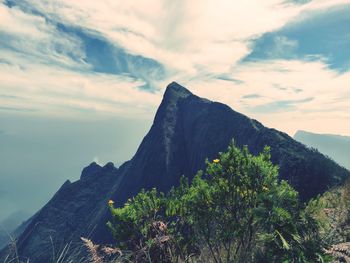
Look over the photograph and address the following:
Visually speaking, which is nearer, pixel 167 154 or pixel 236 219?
pixel 236 219

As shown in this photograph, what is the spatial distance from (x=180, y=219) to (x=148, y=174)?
158m

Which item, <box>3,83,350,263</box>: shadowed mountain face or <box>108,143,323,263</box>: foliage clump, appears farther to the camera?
<box>3,83,350,263</box>: shadowed mountain face

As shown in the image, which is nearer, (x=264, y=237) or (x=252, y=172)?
(x=264, y=237)

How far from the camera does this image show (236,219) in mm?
10422

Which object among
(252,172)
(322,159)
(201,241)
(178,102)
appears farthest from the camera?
(178,102)

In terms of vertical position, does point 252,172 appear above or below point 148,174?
above

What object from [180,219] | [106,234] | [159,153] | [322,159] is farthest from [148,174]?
[180,219]

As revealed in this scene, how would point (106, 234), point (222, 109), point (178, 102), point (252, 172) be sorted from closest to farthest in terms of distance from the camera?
point (252, 172)
point (106, 234)
point (222, 109)
point (178, 102)

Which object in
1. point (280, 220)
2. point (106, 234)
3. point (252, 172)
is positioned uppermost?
point (252, 172)

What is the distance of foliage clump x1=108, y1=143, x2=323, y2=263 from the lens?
7.46 metres

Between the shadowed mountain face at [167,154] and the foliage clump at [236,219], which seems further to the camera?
the shadowed mountain face at [167,154]

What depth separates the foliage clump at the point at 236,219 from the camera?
7.46 meters

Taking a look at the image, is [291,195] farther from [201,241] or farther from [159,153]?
[159,153]

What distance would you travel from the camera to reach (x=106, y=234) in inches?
5650
